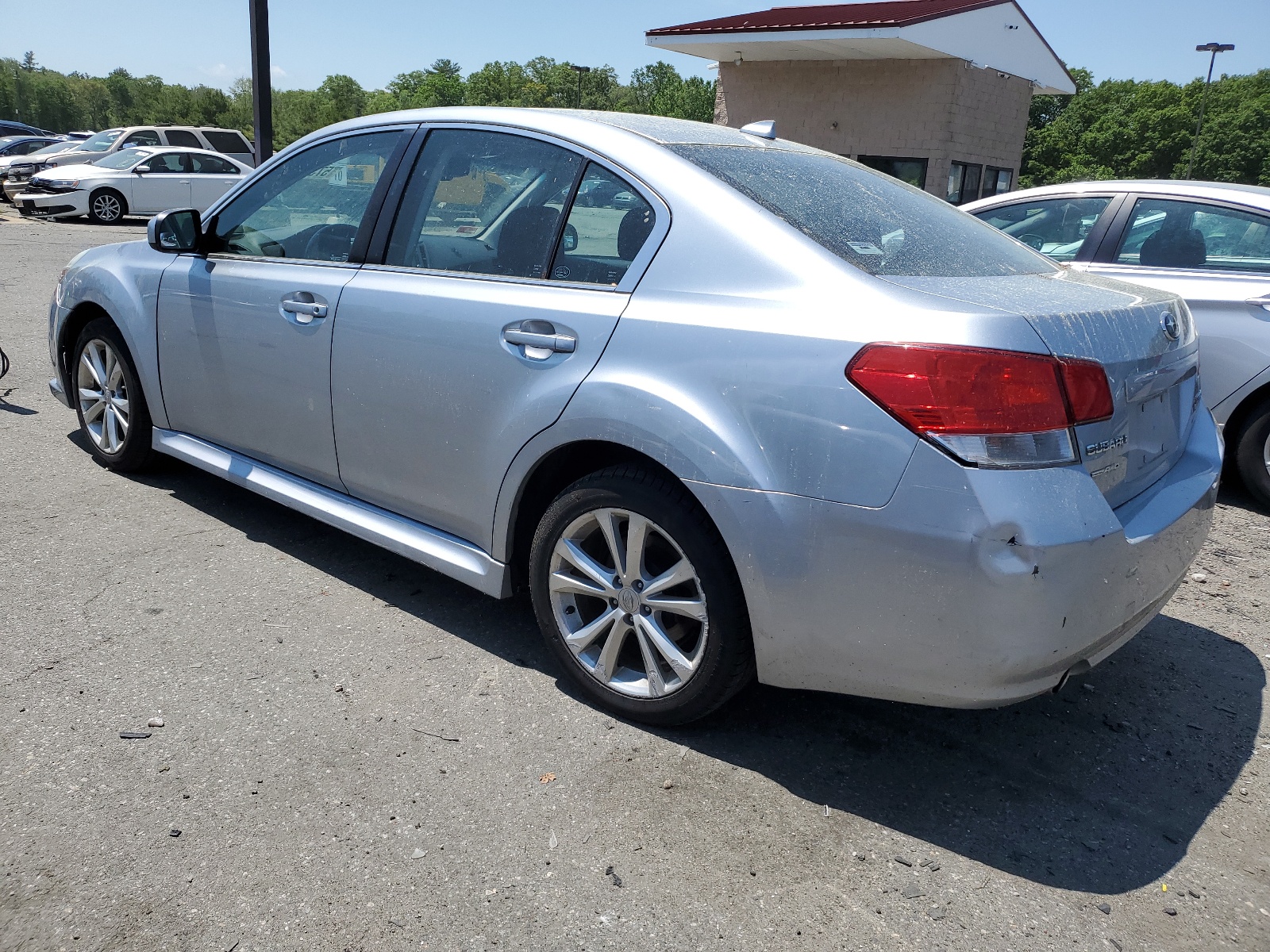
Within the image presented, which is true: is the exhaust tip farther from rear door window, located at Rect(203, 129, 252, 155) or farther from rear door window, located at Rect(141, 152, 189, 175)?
rear door window, located at Rect(203, 129, 252, 155)

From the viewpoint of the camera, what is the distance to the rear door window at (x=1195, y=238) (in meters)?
5.16

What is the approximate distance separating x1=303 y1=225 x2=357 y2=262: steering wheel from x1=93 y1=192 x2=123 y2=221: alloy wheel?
19518 mm

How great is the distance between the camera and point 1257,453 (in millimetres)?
5176

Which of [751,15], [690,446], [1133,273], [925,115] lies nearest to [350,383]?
[690,446]

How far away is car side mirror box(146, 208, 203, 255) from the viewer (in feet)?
13.3

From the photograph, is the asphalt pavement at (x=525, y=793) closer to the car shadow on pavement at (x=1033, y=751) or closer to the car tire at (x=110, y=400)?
the car shadow on pavement at (x=1033, y=751)

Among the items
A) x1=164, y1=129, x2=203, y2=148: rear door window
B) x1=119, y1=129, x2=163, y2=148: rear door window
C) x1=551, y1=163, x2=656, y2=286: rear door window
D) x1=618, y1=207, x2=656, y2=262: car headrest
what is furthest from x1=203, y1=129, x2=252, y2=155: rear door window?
x1=618, y1=207, x2=656, y2=262: car headrest

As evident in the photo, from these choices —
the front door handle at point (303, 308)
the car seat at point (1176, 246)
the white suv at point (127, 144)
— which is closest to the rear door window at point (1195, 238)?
the car seat at point (1176, 246)

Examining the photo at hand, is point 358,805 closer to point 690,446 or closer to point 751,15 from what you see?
point 690,446

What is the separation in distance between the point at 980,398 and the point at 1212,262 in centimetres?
397

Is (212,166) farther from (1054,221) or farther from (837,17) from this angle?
(1054,221)

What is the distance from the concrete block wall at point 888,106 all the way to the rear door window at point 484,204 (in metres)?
17.3

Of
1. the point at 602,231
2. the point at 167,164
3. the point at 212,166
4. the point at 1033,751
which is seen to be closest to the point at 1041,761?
the point at 1033,751

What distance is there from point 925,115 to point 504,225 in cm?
1866
